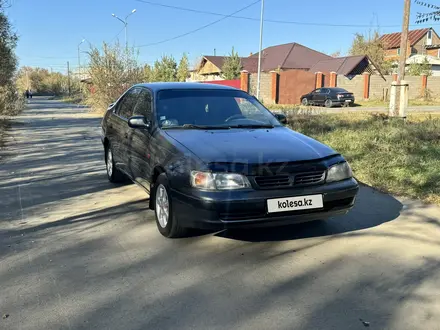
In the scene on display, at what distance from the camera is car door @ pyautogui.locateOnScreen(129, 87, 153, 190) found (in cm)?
465

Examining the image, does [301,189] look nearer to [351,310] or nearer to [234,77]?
[351,310]

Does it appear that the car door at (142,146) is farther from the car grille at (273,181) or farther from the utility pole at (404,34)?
the utility pole at (404,34)

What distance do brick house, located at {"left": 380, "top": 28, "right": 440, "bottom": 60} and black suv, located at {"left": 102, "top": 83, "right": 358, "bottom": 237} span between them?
68.7 m

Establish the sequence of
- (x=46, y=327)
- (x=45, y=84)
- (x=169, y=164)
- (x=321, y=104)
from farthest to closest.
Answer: (x=45, y=84) → (x=321, y=104) → (x=169, y=164) → (x=46, y=327)

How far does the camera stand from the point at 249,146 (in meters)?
4.00

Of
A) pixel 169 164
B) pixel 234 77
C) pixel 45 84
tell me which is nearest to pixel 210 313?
pixel 169 164

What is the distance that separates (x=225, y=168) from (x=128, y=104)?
2.87m

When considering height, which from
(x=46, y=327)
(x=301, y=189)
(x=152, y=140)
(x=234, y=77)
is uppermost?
(x=234, y=77)

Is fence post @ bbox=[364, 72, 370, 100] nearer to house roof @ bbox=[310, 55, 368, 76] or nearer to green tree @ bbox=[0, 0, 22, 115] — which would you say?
house roof @ bbox=[310, 55, 368, 76]

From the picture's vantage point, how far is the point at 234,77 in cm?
4281

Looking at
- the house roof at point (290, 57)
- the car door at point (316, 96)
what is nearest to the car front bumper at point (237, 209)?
the car door at point (316, 96)

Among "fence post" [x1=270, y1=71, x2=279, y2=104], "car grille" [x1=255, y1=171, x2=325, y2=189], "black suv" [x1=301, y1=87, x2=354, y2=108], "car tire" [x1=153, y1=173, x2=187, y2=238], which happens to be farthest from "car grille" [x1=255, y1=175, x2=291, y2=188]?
"fence post" [x1=270, y1=71, x2=279, y2=104]

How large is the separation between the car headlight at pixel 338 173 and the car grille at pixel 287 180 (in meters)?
0.15

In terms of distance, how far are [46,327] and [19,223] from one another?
233cm
